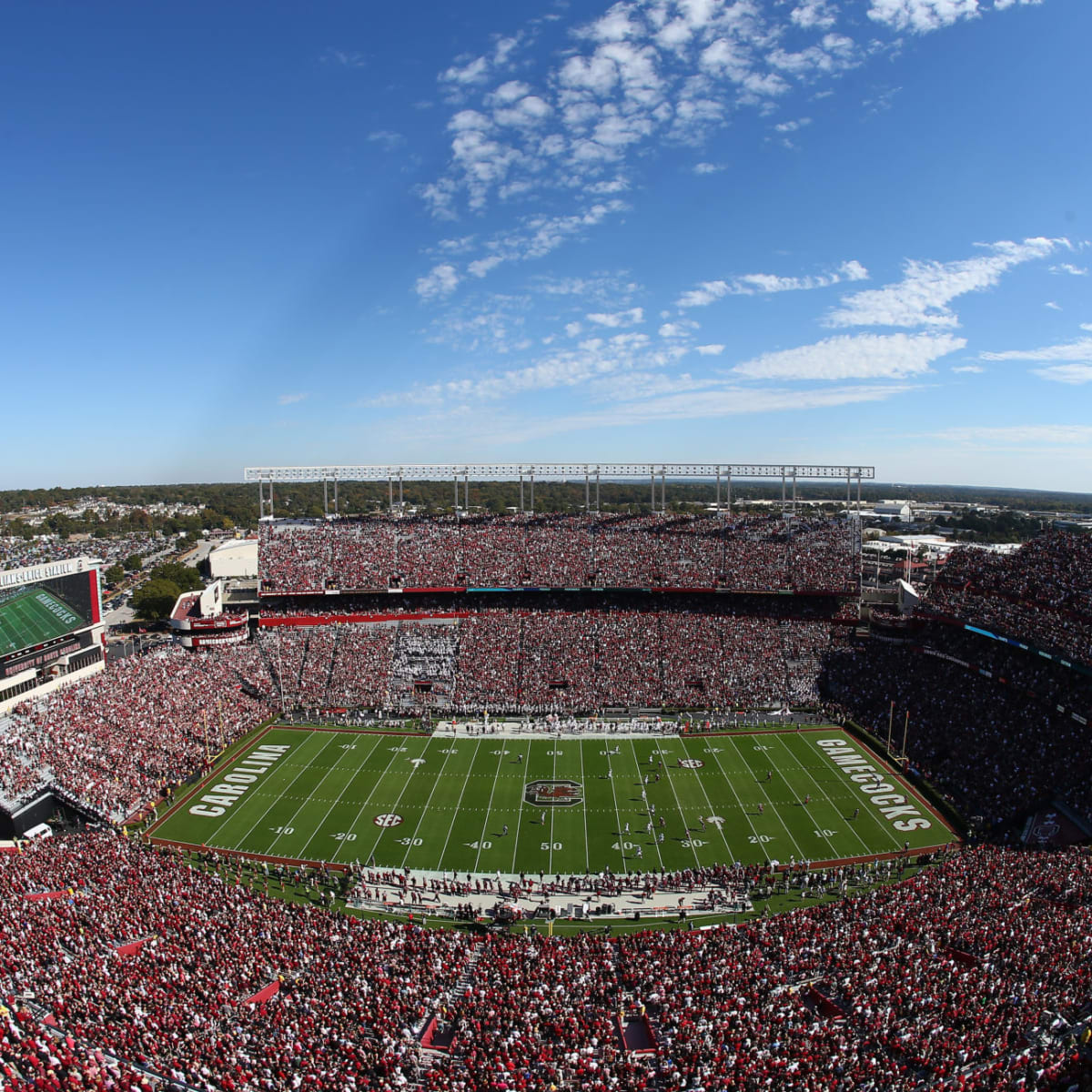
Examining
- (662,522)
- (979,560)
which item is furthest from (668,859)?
(662,522)

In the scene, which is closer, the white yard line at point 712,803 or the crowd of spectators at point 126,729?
the white yard line at point 712,803

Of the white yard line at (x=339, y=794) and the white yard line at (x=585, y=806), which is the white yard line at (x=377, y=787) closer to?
the white yard line at (x=339, y=794)

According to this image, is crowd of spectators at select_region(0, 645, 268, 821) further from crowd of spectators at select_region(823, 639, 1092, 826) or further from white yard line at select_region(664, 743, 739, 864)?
crowd of spectators at select_region(823, 639, 1092, 826)

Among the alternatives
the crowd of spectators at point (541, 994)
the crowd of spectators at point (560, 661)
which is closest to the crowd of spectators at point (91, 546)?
the crowd of spectators at point (560, 661)

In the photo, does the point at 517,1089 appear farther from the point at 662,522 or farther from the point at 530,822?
the point at 662,522

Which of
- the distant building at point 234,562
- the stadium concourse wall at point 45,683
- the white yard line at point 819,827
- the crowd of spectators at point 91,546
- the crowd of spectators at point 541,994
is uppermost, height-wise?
the distant building at point 234,562
